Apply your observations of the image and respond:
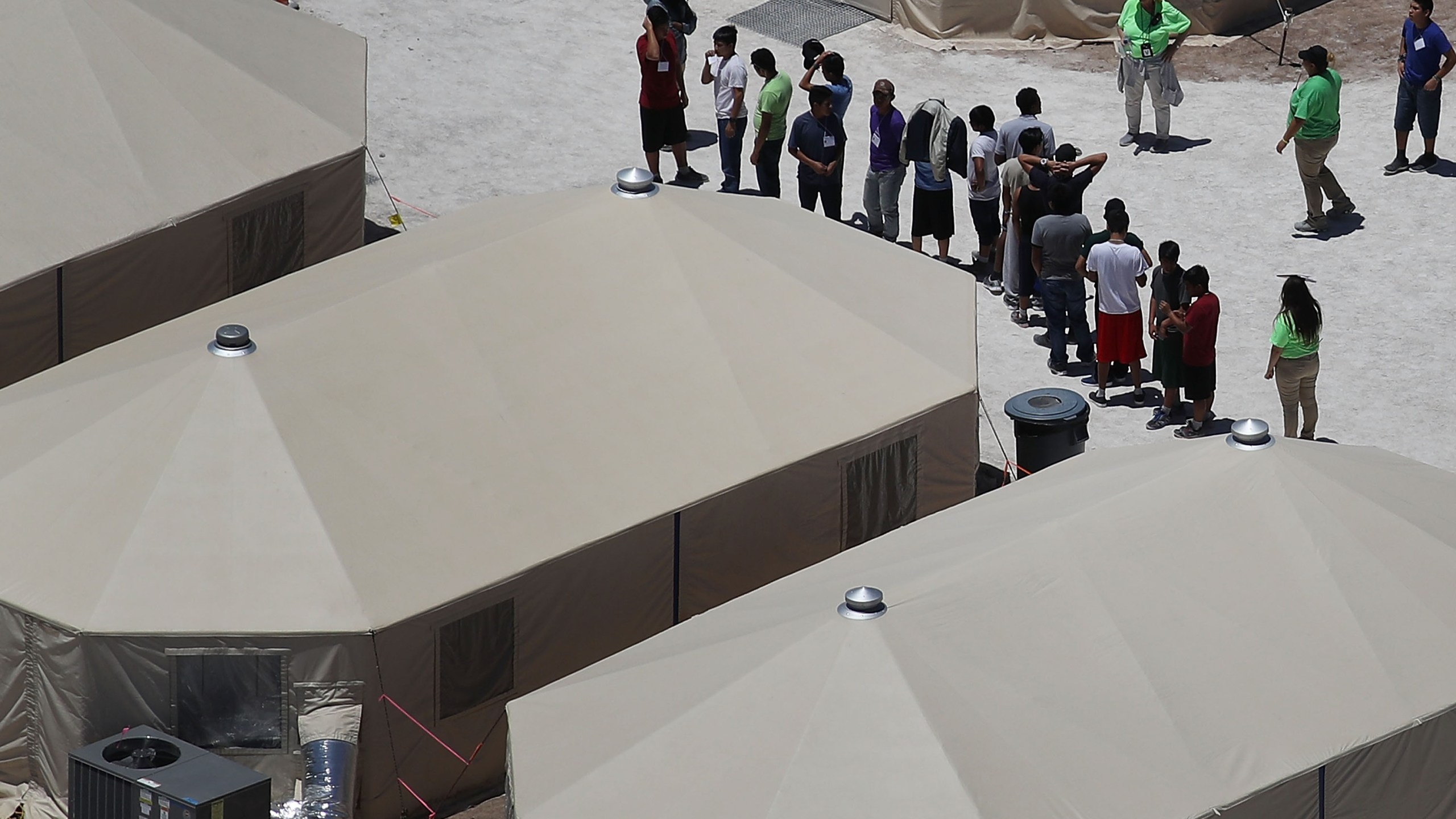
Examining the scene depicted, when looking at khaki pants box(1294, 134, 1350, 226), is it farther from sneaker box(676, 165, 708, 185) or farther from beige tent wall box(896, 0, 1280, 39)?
sneaker box(676, 165, 708, 185)

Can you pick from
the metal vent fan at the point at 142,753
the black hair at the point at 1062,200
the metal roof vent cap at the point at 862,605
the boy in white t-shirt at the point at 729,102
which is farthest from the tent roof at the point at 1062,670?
the boy in white t-shirt at the point at 729,102

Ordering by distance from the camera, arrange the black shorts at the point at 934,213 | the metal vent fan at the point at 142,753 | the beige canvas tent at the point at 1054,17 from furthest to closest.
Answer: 1. the beige canvas tent at the point at 1054,17
2. the black shorts at the point at 934,213
3. the metal vent fan at the point at 142,753

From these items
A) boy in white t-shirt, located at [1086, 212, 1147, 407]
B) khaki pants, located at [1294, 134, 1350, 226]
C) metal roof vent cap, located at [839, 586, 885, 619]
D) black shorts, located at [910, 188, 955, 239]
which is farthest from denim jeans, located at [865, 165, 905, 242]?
metal roof vent cap, located at [839, 586, 885, 619]

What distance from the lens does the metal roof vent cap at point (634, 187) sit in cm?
1446

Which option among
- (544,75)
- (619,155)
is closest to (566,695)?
(619,155)

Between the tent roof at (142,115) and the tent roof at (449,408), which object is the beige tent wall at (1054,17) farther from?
the tent roof at (449,408)

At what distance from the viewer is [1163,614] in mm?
11141

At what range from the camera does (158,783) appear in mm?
11297

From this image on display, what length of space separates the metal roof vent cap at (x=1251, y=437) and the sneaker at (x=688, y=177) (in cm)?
853

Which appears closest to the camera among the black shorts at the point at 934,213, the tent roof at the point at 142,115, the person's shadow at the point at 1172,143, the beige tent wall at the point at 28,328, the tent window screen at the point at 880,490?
the tent window screen at the point at 880,490

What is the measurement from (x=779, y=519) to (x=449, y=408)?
218 centimetres

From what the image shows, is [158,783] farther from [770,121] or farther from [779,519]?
[770,121]

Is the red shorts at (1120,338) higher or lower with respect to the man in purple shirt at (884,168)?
lower

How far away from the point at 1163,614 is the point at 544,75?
40.4 feet
